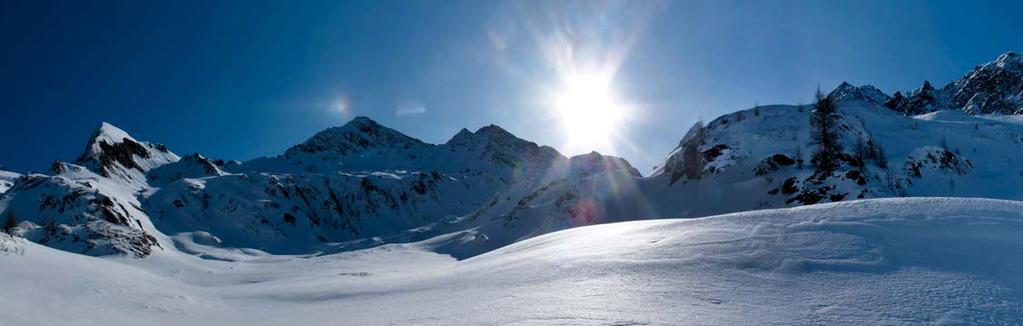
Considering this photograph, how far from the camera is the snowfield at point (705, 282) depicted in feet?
19.5

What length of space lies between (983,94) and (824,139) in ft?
244

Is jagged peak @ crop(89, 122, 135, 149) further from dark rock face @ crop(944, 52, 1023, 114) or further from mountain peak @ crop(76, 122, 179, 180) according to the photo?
dark rock face @ crop(944, 52, 1023, 114)

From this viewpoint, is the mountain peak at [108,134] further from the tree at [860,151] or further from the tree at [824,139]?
the tree at [860,151]

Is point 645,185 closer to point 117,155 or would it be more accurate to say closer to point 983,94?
point 983,94

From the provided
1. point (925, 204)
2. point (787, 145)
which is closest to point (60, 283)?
point (925, 204)

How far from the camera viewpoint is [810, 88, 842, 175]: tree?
37750 millimetres

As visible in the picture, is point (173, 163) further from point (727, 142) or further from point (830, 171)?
point (830, 171)

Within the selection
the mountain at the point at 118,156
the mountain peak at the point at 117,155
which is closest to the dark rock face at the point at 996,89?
the mountain at the point at 118,156

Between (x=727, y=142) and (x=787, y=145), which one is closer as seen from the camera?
(x=787, y=145)

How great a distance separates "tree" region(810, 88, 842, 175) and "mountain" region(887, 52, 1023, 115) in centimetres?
5092

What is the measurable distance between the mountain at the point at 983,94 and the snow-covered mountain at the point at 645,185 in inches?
13.5

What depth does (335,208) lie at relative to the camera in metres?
138

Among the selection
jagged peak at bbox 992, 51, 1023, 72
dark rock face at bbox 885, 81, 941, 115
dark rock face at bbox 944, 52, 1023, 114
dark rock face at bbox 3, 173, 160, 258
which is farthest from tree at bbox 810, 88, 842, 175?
jagged peak at bbox 992, 51, 1023, 72

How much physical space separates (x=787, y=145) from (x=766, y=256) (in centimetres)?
4027
